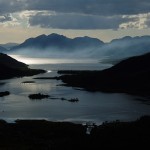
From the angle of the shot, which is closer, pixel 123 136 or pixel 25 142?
pixel 123 136

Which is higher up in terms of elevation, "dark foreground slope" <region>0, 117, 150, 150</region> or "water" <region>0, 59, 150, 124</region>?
"water" <region>0, 59, 150, 124</region>

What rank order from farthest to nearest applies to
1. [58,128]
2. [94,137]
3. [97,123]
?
[97,123]
[58,128]
[94,137]

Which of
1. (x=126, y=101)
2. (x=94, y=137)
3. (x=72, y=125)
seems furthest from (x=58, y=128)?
(x=126, y=101)

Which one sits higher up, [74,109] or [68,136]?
[74,109]

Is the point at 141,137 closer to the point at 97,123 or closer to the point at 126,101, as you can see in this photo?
the point at 97,123

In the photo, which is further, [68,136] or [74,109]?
[74,109]

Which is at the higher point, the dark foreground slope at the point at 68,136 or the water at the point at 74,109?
the water at the point at 74,109

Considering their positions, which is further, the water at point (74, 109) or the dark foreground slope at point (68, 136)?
the water at point (74, 109)

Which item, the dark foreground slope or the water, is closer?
the dark foreground slope
